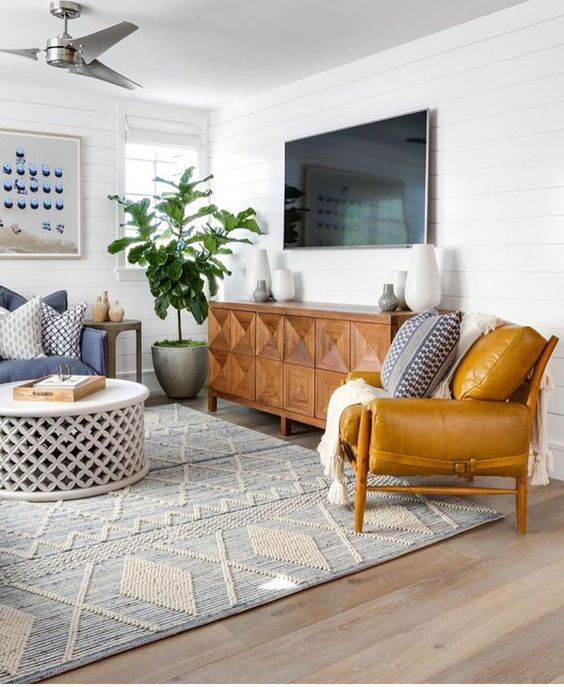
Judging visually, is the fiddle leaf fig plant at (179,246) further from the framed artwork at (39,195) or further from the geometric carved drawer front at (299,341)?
the geometric carved drawer front at (299,341)

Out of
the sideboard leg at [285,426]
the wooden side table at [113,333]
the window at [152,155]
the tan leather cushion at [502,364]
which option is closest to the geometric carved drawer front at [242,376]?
the sideboard leg at [285,426]

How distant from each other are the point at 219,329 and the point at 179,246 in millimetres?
817

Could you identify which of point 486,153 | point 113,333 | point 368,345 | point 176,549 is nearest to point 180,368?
point 113,333

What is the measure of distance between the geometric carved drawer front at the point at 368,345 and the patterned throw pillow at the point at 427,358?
0.65m

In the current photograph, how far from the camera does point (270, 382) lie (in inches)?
188

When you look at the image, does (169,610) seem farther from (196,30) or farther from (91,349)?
(196,30)

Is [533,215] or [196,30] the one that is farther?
[196,30]

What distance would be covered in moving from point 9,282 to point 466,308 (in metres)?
3.41

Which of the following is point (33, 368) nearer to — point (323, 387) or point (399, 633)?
point (323, 387)

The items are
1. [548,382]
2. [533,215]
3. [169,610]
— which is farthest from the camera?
[533,215]

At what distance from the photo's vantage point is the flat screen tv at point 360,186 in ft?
13.9

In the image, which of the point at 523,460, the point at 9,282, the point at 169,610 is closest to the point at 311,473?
the point at 523,460

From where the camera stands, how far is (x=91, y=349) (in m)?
4.88

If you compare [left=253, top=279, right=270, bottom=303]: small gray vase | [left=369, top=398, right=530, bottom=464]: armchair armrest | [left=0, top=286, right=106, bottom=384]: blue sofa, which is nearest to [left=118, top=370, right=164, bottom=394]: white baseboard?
[left=0, top=286, right=106, bottom=384]: blue sofa
